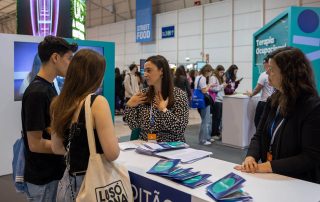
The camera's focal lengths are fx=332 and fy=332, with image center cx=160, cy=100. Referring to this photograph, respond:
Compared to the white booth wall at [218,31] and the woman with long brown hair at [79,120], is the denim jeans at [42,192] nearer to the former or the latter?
the woman with long brown hair at [79,120]

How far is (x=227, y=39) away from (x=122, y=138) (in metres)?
6.57

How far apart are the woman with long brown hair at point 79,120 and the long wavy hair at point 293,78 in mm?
901

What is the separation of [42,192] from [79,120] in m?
0.52

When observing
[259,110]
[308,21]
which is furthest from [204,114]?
[308,21]

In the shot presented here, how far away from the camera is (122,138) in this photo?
6188 millimetres

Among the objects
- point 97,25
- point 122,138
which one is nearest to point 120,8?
point 97,25

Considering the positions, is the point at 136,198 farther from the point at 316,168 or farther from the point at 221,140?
the point at 221,140

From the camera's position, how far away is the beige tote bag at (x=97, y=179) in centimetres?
137

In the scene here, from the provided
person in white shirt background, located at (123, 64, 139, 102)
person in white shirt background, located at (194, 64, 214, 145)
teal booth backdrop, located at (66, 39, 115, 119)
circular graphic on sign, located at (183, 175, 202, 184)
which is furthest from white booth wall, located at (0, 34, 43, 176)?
person in white shirt background, located at (123, 64, 139, 102)

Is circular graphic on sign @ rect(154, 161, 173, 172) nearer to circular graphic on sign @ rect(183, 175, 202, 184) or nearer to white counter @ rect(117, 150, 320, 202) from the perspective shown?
white counter @ rect(117, 150, 320, 202)

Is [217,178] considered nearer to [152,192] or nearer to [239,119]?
[152,192]

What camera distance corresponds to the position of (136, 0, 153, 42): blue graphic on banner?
543 inches

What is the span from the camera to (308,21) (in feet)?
15.1

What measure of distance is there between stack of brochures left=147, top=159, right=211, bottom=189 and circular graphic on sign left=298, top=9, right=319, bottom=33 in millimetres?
3641
